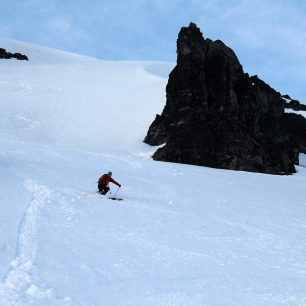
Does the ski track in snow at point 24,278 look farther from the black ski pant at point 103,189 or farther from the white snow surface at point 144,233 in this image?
the black ski pant at point 103,189

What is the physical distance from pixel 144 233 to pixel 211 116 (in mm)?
28502

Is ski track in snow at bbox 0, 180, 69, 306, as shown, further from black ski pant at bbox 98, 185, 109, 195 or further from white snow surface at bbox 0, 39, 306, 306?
black ski pant at bbox 98, 185, 109, 195

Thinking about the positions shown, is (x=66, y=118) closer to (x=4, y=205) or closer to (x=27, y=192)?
(x=27, y=192)

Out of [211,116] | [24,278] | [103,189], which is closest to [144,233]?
[24,278]

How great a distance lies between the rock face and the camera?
40781 millimetres

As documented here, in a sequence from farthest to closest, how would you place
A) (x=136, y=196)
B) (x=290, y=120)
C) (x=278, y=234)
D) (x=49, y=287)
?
1. (x=290, y=120)
2. (x=136, y=196)
3. (x=278, y=234)
4. (x=49, y=287)

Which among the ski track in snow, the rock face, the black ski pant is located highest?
the rock face

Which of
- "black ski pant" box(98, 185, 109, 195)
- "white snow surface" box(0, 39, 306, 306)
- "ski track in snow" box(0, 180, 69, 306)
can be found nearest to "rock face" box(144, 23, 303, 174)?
"white snow surface" box(0, 39, 306, 306)

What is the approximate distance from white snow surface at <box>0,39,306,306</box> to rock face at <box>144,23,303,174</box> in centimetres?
343

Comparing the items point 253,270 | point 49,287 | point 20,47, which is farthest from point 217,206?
point 20,47

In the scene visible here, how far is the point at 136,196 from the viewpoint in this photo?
23.1 m

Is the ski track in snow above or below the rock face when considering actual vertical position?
below

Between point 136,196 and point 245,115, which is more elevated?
point 245,115

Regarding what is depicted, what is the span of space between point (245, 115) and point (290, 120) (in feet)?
75.7
